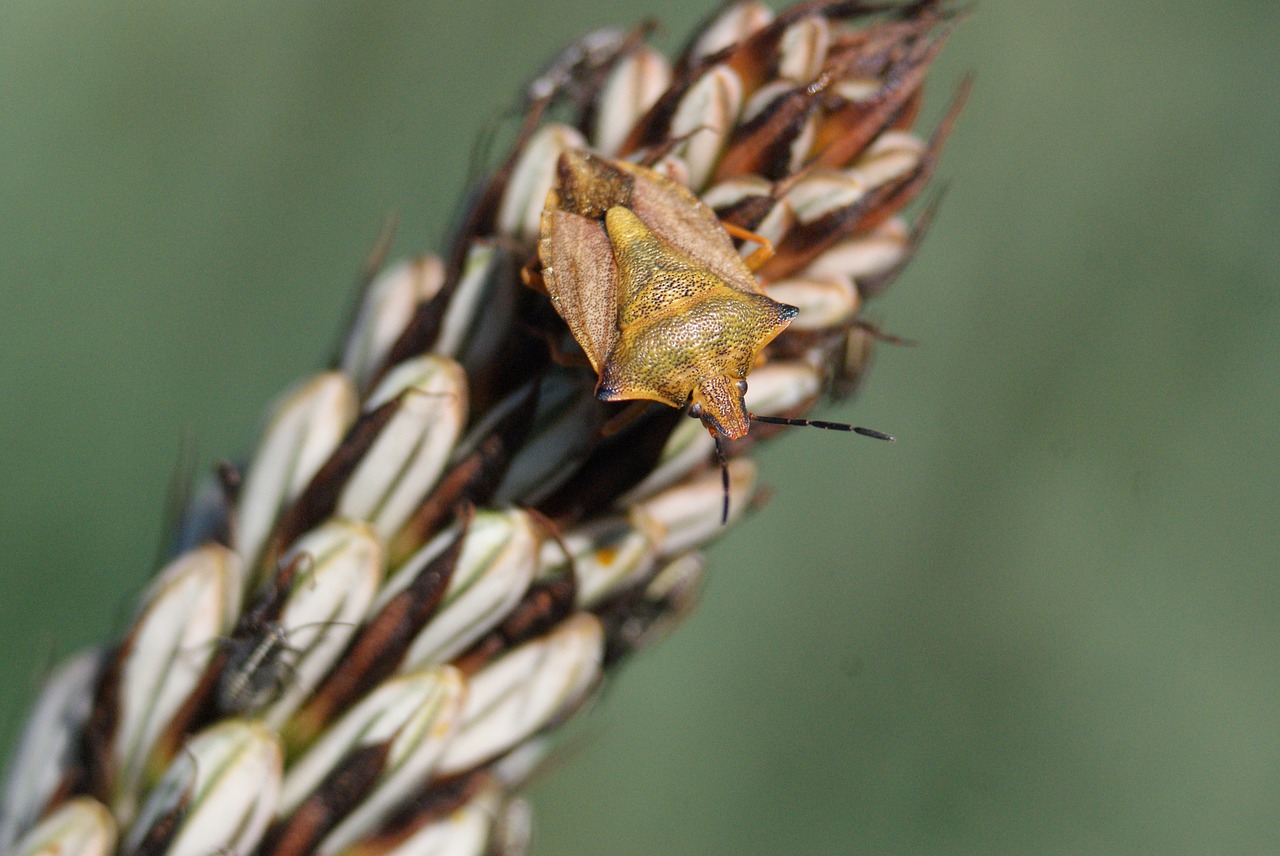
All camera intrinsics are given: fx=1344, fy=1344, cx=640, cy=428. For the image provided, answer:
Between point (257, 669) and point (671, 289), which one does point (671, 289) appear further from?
point (257, 669)

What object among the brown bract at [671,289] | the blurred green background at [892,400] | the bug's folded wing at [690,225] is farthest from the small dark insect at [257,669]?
the blurred green background at [892,400]

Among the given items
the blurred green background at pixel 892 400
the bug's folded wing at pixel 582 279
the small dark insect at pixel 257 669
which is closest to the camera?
the small dark insect at pixel 257 669

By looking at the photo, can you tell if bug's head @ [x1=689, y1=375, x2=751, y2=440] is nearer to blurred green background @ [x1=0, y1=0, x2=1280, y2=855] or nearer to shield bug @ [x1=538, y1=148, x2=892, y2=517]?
shield bug @ [x1=538, y1=148, x2=892, y2=517]

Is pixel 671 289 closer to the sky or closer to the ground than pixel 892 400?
closer to the sky

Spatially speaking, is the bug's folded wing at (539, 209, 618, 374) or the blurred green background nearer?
the bug's folded wing at (539, 209, 618, 374)

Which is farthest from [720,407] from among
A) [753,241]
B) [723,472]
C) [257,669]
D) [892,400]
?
[892,400]

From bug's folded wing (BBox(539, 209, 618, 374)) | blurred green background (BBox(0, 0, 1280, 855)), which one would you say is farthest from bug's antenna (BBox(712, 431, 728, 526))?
blurred green background (BBox(0, 0, 1280, 855))

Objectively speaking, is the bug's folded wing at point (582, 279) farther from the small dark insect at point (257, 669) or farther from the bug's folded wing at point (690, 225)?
the small dark insect at point (257, 669)

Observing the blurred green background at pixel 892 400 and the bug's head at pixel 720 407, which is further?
the blurred green background at pixel 892 400

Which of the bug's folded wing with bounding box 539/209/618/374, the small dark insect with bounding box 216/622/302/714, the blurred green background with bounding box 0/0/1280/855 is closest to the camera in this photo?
the small dark insect with bounding box 216/622/302/714
